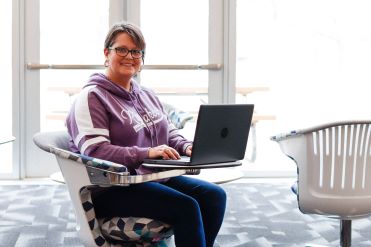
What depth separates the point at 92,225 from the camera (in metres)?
1.94

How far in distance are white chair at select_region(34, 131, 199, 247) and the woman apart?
0.13ft

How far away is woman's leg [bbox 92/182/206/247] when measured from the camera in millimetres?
1963

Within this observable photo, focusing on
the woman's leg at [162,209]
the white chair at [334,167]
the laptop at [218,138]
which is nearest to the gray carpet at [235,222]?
the white chair at [334,167]

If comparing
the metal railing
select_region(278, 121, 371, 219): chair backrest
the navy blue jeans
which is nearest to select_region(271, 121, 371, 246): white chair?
select_region(278, 121, 371, 219): chair backrest

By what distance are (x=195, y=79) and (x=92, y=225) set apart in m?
3.31

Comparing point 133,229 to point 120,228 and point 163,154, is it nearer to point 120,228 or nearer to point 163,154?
point 120,228

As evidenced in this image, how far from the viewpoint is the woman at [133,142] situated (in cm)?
198

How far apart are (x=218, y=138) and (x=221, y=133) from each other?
0.07 ft

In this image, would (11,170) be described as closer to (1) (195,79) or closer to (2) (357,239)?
(1) (195,79)

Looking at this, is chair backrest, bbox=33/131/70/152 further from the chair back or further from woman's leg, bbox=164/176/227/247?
woman's leg, bbox=164/176/227/247

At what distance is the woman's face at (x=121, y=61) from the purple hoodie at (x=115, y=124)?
6 cm

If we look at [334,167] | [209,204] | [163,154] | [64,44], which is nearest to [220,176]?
[209,204]

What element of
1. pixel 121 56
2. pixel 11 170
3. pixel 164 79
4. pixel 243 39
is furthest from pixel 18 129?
pixel 121 56

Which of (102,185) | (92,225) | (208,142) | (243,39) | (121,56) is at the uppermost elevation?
(243,39)
